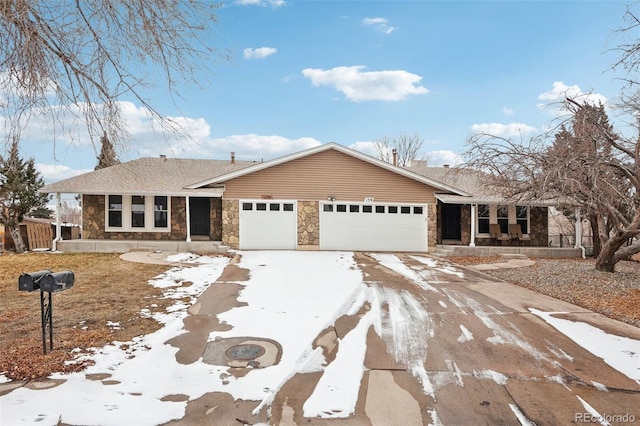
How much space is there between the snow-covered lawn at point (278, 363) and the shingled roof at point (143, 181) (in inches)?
267

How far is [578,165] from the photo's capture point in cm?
823

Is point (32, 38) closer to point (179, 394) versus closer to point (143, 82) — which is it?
point (143, 82)

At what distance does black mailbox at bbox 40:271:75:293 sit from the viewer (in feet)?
13.5

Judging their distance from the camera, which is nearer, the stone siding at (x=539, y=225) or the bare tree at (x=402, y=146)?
the stone siding at (x=539, y=225)

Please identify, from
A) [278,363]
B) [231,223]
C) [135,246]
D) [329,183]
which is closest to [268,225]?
[231,223]

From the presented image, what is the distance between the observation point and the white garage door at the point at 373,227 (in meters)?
15.4

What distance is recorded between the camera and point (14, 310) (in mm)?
6266

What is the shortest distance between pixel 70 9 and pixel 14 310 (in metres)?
5.12

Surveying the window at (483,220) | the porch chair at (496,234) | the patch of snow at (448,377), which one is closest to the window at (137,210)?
the patch of snow at (448,377)

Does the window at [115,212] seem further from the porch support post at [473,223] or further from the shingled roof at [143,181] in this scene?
the porch support post at [473,223]

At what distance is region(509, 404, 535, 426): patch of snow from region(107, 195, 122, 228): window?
16.0 meters

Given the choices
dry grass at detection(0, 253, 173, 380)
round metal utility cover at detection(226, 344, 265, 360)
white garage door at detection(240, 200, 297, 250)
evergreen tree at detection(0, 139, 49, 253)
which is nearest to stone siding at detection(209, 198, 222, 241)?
white garage door at detection(240, 200, 297, 250)

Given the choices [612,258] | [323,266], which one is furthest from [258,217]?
[612,258]

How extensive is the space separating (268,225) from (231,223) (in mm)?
1515
